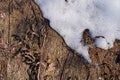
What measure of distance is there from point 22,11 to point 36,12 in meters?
0.24

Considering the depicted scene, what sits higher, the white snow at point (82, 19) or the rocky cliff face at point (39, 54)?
the white snow at point (82, 19)

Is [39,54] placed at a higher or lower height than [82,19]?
lower

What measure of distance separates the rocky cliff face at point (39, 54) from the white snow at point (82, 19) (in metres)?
0.10

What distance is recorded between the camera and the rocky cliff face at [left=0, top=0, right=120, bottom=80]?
596 cm

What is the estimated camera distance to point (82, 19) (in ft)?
20.0

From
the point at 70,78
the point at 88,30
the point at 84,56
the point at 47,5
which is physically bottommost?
the point at 70,78

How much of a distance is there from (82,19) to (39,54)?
94cm

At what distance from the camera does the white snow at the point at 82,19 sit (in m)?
6.01

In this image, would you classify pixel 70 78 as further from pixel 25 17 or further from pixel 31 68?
pixel 25 17

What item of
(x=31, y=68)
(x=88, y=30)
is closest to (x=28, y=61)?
(x=31, y=68)

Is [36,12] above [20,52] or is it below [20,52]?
above

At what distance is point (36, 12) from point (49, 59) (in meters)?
0.85

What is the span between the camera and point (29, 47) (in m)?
6.05

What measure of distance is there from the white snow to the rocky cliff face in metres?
0.10
